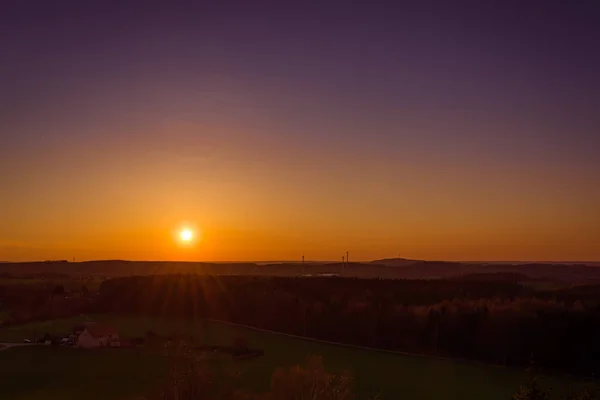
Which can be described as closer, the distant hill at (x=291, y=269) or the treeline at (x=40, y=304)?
the treeline at (x=40, y=304)

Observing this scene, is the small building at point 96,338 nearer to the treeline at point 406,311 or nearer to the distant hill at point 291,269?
the treeline at point 406,311

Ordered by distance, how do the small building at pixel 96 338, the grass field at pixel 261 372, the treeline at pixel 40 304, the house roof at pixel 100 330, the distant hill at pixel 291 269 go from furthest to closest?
the distant hill at pixel 291 269 < the treeline at pixel 40 304 < the house roof at pixel 100 330 < the small building at pixel 96 338 < the grass field at pixel 261 372

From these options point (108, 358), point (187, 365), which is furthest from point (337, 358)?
point (187, 365)

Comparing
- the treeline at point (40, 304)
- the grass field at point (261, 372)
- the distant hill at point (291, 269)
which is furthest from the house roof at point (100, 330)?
the distant hill at point (291, 269)

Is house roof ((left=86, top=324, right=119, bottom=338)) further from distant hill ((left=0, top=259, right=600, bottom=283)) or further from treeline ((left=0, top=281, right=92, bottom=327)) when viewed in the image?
distant hill ((left=0, top=259, right=600, bottom=283))

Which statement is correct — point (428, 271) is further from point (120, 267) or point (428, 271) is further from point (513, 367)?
point (513, 367)

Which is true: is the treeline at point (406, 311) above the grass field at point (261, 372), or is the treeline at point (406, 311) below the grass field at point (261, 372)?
above

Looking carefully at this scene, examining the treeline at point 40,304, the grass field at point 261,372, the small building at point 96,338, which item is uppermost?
the treeline at point 40,304
